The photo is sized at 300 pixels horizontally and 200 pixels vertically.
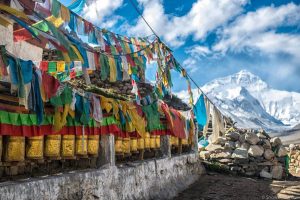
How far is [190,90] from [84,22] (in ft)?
26.1

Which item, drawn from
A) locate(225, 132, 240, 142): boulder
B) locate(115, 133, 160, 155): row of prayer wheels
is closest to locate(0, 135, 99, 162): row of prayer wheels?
A: locate(115, 133, 160, 155): row of prayer wheels

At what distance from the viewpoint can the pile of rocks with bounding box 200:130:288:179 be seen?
62.5 feet

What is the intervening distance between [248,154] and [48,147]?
45.9ft

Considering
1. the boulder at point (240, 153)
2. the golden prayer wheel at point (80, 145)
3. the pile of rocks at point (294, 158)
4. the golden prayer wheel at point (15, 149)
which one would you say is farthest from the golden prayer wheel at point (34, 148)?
the pile of rocks at point (294, 158)

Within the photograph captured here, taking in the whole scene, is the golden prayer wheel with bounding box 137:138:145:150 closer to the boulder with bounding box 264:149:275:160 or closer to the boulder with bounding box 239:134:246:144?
the boulder with bounding box 239:134:246:144

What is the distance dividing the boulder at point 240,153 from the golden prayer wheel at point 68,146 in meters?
12.9

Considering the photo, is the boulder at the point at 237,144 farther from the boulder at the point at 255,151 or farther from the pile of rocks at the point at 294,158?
the pile of rocks at the point at 294,158

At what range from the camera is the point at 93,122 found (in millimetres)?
8422

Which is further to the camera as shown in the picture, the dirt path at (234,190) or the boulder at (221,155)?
the boulder at (221,155)

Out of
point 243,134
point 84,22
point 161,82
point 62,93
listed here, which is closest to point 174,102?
point 243,134

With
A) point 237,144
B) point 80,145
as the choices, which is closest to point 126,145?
point 80,145

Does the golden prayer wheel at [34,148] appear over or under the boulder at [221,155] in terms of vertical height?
over

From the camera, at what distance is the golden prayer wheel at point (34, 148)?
6.92m

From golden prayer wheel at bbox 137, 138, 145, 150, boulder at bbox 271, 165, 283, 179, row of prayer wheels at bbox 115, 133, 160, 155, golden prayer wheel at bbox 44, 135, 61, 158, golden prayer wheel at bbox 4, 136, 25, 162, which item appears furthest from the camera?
boulder at bbox 271, 165, 283, 179
